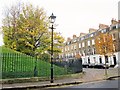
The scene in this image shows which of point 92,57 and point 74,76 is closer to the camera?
point 74,76

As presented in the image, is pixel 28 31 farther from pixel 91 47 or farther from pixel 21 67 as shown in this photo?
pixel 91 47

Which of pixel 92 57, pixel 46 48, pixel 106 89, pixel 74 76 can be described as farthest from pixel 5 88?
pixel 92 57

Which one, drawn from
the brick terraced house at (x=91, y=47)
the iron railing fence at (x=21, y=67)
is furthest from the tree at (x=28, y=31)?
the brick terraced house at (x=91, y=47)

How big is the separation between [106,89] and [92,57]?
2337 inches

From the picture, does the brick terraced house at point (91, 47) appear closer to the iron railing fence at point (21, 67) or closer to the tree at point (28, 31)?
the tree at point (28, 31)

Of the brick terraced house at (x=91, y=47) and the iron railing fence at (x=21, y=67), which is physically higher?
the brick terraced house at (x=91, y=47)

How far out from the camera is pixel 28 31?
28.2m

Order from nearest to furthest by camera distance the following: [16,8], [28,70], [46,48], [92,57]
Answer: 1. [28,70]
2. [46,48]
3. [16,8]
4. [92,57]

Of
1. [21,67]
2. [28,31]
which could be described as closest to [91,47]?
[28,31]

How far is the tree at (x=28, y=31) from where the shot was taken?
28.4 meters

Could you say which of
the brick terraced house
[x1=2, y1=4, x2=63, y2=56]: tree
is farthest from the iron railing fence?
the brick terraced house

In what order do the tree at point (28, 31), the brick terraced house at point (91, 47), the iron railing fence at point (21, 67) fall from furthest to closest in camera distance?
the brick terraced house at point (91, 47) < the tree at point (28, 31) < the iron railing fence at point (21, 67)

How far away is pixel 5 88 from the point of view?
12656 mm

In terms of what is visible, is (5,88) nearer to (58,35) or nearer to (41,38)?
(41,38)
